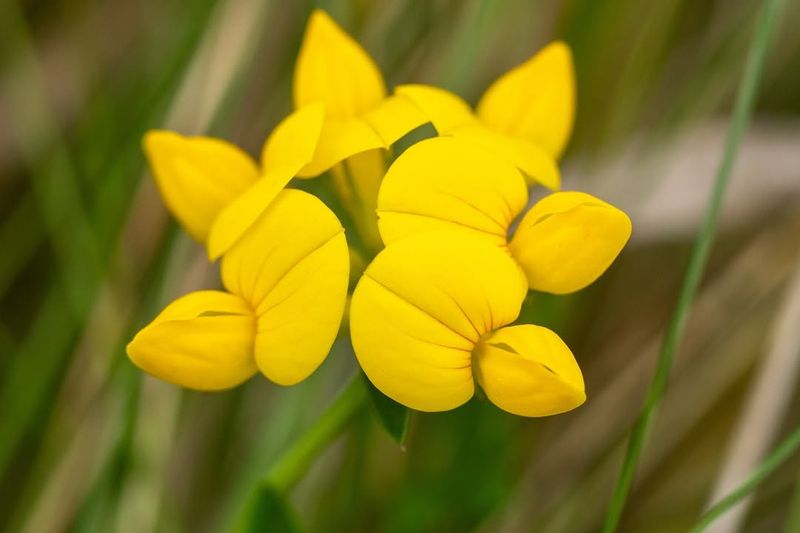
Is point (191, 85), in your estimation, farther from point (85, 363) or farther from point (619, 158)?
point (619, 158)

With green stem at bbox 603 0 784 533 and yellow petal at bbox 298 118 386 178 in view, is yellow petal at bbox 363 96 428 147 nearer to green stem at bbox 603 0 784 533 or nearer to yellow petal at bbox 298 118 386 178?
yellow petal at bbox 298 118 386 178

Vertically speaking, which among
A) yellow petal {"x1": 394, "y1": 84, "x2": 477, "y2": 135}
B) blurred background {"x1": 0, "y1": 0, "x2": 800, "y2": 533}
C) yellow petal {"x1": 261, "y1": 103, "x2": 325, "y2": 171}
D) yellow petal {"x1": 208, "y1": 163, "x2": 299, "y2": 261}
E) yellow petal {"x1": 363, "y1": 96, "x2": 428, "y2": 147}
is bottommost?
blurred background {"x1": 0, "y1": 0, "x2": 800, "y2": 533}

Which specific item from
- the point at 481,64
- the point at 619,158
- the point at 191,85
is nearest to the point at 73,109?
the point at 191,85

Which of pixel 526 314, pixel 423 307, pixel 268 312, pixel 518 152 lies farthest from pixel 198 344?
pixel 526 314

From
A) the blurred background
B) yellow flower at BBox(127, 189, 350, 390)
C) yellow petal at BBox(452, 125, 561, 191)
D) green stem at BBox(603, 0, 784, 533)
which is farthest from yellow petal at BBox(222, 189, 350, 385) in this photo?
the blurred background

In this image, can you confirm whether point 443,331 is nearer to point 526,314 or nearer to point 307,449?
point 307,449

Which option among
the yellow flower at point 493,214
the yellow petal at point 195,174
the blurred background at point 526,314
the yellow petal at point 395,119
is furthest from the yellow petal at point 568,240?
the blurred background at point 526,314
